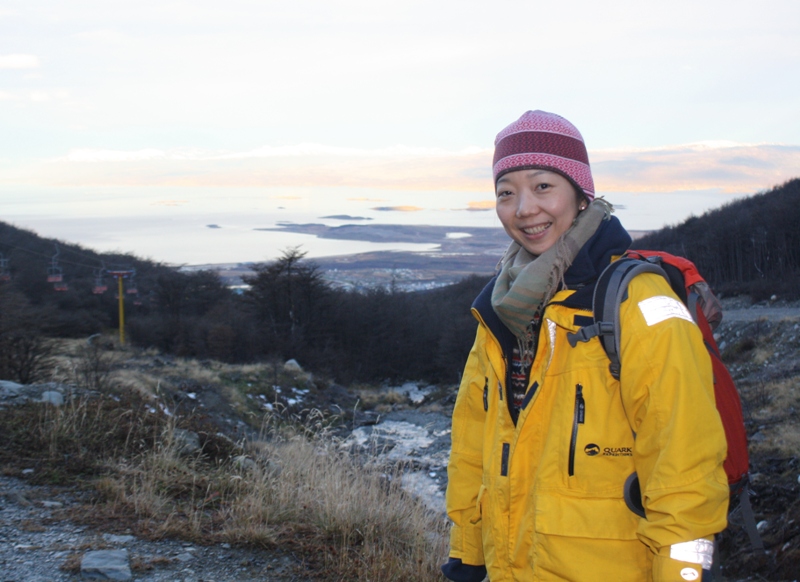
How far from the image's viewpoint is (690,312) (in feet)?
6.21

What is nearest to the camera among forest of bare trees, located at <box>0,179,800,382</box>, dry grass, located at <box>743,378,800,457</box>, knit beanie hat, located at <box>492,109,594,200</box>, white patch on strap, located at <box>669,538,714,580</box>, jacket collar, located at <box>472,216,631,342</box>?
white patch on strap, located at <box>669,538,714,580</box>

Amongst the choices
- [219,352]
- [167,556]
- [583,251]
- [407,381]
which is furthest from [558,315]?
[407,381]

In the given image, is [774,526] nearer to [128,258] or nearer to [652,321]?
[652,321]

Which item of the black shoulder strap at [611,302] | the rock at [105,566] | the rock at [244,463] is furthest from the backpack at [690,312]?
the rock at [244,463]

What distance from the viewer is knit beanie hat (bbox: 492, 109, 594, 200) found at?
2.08 metres

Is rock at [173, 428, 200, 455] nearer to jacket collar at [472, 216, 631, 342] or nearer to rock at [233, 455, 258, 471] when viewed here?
rock at [233, 455, 258, 471]

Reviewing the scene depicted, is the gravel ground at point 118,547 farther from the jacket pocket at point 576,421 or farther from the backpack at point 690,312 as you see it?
the backpack at point 690,312

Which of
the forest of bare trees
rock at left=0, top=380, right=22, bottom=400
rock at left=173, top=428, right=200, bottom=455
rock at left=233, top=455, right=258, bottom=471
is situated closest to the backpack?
rock at left=233, top=455, right=258, bottom=471

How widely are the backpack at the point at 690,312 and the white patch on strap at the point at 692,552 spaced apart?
136 mm

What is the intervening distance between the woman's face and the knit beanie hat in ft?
0.10

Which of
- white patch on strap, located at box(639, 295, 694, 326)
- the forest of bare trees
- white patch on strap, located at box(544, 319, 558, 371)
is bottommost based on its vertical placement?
the forest of bare trees

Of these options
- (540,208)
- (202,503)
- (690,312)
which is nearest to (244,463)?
(202,503)

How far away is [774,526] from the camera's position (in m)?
5.43

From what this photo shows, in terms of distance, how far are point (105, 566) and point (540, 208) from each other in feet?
10.2
